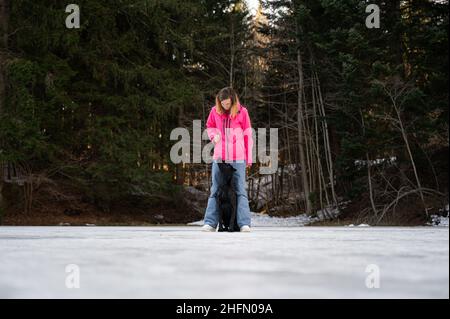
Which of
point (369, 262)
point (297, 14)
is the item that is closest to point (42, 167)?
point (297, 14)

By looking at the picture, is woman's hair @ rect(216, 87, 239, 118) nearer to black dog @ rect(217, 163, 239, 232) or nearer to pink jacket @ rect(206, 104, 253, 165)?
pink jacket @ rect(206, 104, 253, 165)

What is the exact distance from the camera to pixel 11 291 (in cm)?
167

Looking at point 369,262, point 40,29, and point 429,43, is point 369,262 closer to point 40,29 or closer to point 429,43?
point 429,43

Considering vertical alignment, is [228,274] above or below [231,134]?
below

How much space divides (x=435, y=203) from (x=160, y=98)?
8.69 metres

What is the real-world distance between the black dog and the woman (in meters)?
0.05

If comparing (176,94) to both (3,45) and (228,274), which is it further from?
(228,274)

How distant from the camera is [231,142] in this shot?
20.4ft

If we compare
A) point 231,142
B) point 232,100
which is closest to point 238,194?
point 231,142

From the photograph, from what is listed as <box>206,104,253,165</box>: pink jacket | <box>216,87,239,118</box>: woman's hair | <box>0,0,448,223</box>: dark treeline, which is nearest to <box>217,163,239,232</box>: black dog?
<box>206,104,253,165</box>: pink jacket

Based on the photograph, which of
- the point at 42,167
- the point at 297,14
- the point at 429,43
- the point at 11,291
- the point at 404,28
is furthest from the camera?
the point at 297,14

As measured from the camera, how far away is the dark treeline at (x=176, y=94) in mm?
14508

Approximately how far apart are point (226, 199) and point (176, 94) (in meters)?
12.2

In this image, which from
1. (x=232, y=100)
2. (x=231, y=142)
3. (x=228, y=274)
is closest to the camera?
(x=228, y=274)
